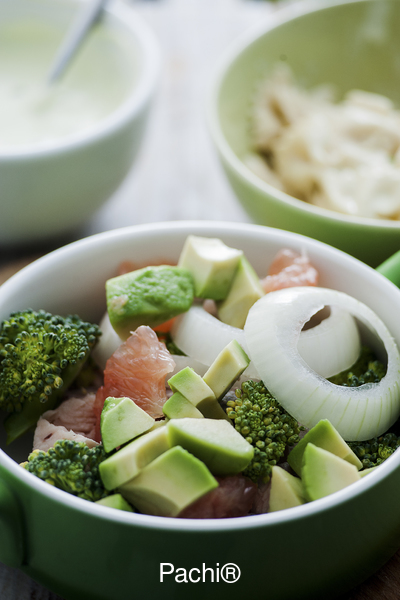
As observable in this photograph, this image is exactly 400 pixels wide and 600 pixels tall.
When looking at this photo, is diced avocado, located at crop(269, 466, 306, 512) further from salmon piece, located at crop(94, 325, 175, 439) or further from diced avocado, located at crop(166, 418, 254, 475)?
salmon piece, located at crop(94, 325, 175, 439)

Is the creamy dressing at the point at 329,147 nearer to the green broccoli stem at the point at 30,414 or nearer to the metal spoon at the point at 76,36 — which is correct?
the metal spoon at the point at 76,36

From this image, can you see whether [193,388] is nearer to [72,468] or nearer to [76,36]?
[72,468]

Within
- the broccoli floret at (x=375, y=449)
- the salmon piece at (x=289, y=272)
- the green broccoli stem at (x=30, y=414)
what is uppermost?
the salmon piece at (x=289, y=272)

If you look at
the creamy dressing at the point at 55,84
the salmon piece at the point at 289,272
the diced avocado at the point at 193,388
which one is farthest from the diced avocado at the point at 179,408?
the creamy dressing at the point at 55,84

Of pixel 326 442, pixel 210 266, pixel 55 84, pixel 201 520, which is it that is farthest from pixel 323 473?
pixel 55 84

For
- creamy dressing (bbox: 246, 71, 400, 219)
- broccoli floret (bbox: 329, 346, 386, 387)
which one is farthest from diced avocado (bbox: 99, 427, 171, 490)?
creamy dressing (bbox: 246, 71, 400, 219)

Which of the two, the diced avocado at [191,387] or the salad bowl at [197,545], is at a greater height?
the diced avocado at [191,387]
